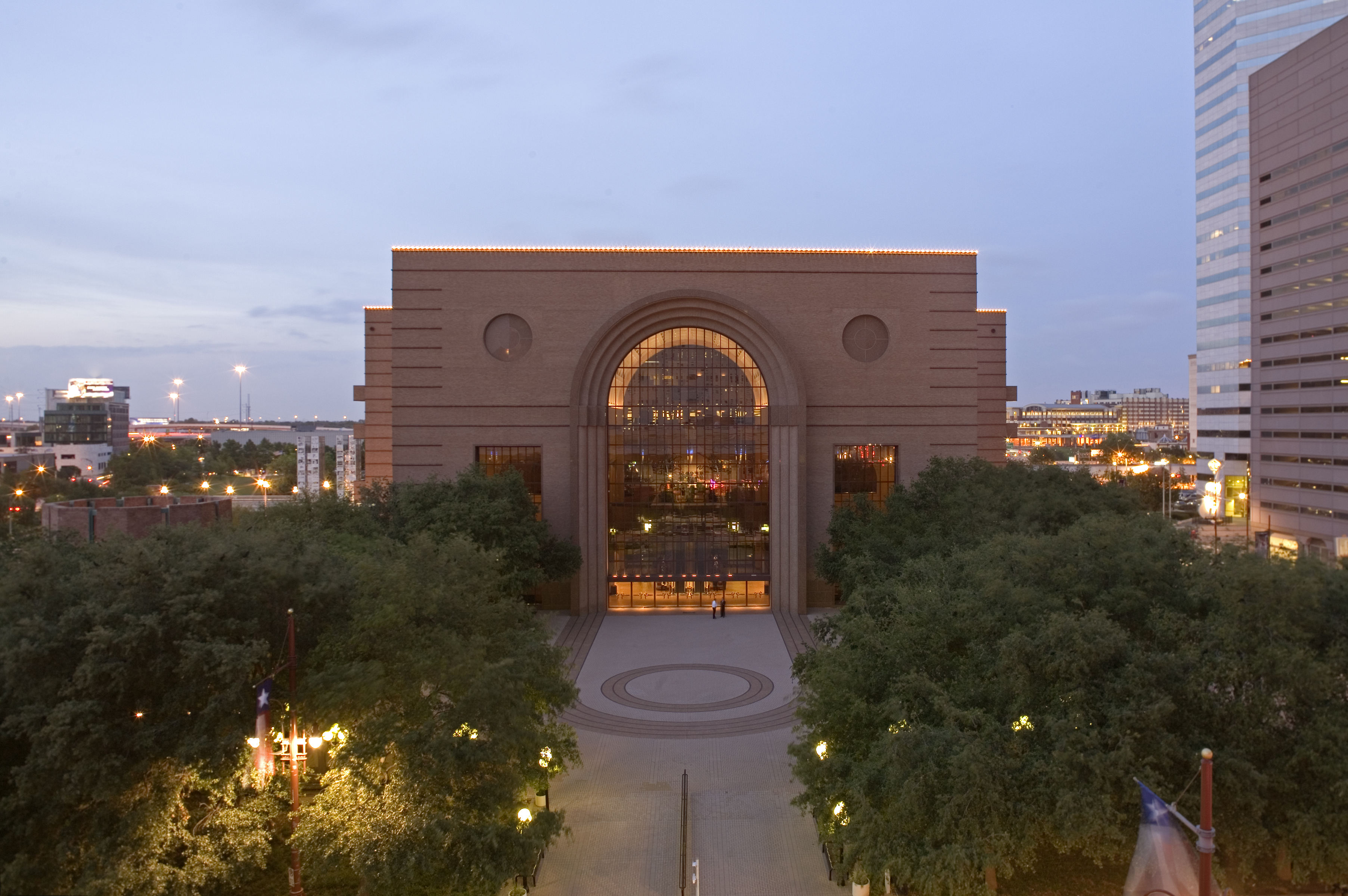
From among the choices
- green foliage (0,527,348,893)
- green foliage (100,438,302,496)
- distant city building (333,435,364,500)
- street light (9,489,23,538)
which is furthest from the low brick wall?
distant city building (333,435,364,500)

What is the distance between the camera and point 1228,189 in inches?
2886

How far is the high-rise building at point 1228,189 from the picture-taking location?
229 feet

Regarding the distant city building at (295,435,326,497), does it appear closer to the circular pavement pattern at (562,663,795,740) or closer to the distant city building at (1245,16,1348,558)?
the circular pavement pattern at (562,663,795,740)

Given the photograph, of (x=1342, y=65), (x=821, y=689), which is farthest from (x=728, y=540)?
(x=1342, y=65)

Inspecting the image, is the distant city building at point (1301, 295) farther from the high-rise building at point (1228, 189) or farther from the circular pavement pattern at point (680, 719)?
the circular pavement pattern at point (680, 719)

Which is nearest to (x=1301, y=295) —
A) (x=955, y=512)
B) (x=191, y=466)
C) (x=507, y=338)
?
(x=955, y=512)

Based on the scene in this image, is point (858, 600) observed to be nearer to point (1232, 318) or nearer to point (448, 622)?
point (448, 622)

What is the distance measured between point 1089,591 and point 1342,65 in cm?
5366

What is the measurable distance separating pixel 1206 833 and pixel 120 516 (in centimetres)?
2821

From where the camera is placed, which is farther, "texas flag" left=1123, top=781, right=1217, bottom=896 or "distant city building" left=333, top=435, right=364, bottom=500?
"distant city building" left=333, top=435, right=364, bottom=500

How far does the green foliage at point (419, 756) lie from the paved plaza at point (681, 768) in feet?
11.0

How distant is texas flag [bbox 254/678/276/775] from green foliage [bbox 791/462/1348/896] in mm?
10233

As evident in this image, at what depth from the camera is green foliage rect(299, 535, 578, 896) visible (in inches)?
551

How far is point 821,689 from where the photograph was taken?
1733 centimetres
